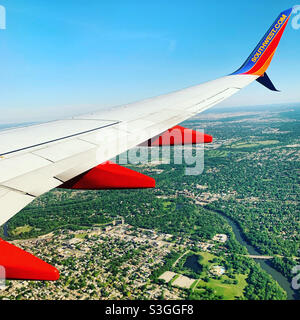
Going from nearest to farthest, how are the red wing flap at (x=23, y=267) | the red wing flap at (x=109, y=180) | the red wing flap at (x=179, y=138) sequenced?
the red wing flap at (x=23, y=267), the red wing flap at (x=109, y=180), the red wing flap at (x=179, y=138)

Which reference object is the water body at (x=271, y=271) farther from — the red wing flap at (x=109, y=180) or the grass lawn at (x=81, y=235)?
the red wing flap at (x=109, y=180)

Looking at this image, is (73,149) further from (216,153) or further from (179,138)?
(216,153)

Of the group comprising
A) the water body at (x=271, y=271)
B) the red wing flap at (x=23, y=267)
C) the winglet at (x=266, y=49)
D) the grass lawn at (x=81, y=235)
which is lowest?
the water body at (x=271, y=271)

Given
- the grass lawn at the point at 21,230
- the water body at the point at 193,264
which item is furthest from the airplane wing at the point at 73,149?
the grass lawn at the point at 21,230

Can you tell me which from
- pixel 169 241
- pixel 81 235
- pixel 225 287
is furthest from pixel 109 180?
pixel 81 235

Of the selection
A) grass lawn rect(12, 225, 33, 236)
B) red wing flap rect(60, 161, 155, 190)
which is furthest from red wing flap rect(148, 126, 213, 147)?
grass lawn rect(12, 225, 33, 236)

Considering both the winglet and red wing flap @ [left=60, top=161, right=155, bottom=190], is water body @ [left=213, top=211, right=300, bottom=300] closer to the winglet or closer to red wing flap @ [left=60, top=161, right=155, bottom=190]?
the winglet

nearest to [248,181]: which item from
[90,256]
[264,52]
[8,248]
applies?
[90,256]
